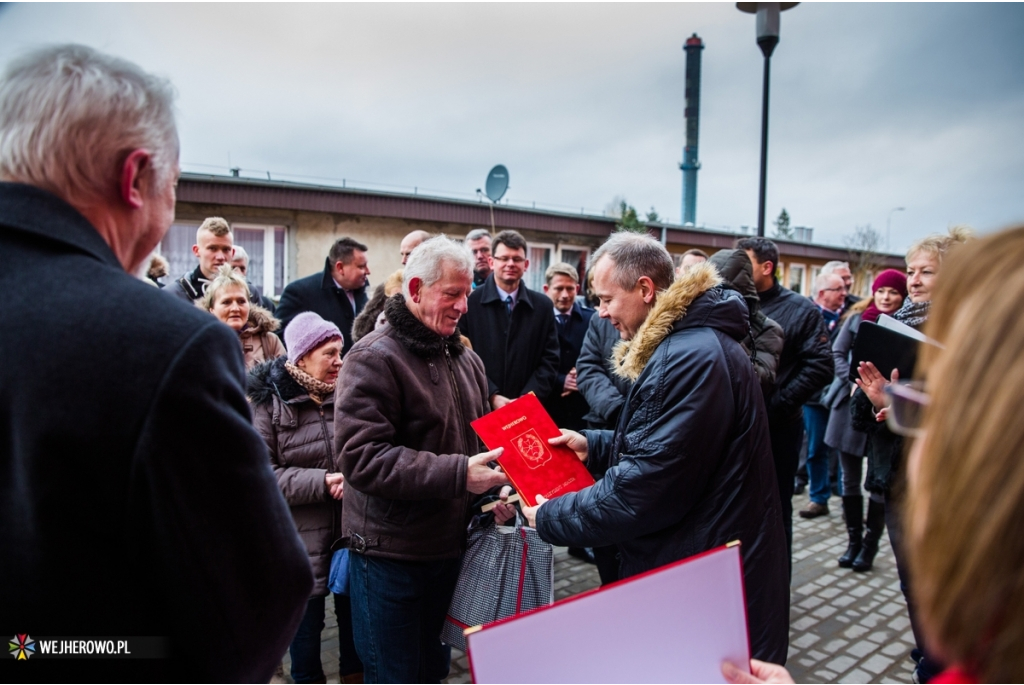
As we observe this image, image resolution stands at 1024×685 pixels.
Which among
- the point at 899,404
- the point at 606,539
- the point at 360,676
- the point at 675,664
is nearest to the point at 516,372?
the point at 360,676

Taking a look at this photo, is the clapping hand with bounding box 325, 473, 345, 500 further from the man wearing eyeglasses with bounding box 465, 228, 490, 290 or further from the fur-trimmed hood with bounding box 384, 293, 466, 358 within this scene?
the man wearing eyeglasses with bounding box 465, 228, 490, 290

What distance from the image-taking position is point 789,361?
16.0ft

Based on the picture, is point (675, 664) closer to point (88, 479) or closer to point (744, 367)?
point (88, 479)

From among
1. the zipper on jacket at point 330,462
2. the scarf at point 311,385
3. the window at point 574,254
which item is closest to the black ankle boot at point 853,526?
the zipper on jacket at point 330,462

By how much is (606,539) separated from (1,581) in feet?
5.84

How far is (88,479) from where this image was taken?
107 centimetres

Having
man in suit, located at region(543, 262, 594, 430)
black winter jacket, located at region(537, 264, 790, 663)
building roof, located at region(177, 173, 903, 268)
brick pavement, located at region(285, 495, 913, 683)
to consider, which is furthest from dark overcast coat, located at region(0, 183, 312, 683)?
building roof, located at region(177, 173, 903, 268)

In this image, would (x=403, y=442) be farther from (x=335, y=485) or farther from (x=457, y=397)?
(x=335, y=485)

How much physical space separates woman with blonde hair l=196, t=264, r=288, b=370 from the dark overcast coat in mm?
3235

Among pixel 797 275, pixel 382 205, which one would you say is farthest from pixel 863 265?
pixel 382 205

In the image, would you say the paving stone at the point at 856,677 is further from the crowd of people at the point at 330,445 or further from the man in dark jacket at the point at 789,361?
the man in dark jacket at the point at 789,361

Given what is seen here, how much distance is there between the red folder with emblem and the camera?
Result: 8.51ft

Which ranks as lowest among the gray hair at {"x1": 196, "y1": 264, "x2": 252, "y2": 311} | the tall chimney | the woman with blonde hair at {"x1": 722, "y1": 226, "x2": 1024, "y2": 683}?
the woman with blonde hair at {"x1": 722, "y1": 226, "x2": 1024, "y2": 683}

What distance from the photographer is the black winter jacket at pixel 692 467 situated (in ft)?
7.41
